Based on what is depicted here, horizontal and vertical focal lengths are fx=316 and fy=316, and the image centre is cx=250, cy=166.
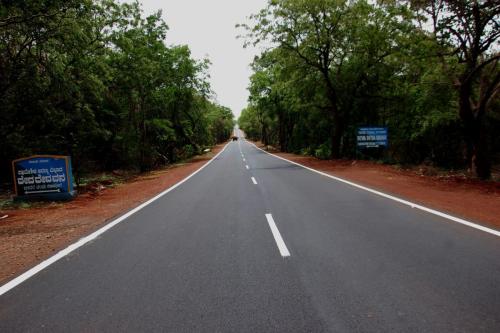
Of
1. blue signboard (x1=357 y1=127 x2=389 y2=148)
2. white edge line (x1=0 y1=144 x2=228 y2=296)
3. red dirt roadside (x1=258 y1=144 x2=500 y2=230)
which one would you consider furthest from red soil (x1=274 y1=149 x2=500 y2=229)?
white edge line (x1=0 y1=144 x2=228 y2=296)

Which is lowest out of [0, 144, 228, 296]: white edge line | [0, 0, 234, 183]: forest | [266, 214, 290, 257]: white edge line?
[0, 144, 228, 296]: white edge line

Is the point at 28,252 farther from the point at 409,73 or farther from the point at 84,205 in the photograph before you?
the point at 409,73

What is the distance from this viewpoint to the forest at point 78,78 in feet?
35.3

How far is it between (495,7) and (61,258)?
51.0ft

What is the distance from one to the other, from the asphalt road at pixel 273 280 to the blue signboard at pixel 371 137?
1379 cm

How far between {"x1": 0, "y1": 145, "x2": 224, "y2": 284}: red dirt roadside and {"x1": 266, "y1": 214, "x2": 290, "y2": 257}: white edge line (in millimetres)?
3720

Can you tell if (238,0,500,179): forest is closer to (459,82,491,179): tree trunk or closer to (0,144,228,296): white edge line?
(459,82,491,179): tree trunk

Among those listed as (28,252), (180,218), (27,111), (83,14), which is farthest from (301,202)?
(27,111)

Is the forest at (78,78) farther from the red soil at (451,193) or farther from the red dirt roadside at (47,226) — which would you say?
the red soil at (451,193)

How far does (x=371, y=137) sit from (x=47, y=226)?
18197 mm

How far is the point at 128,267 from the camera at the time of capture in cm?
444

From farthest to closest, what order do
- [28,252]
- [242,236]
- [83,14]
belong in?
[83,14] → [242,236] → [28,252]

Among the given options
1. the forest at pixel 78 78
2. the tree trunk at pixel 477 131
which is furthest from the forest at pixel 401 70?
the forest at pixel 78 78

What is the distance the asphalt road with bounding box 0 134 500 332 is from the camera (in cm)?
302
